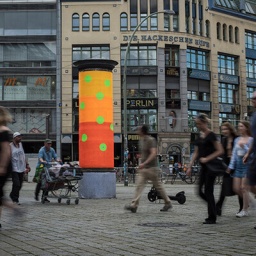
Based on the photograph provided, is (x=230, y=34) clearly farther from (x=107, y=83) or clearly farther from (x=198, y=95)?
(x=107, y=83)

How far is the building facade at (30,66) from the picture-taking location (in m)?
49.4

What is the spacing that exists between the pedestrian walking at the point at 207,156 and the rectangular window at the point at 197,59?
43.2 metres

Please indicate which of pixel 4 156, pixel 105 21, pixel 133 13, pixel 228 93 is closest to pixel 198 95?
pixel 228 93

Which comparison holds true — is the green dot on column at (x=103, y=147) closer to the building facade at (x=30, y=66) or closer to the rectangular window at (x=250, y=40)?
the building facade at (x=30, y=66)

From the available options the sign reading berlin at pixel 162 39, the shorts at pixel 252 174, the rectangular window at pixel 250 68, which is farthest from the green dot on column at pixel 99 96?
the rectangular window at pixel 250 68

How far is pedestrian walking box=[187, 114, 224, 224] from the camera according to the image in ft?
28.3

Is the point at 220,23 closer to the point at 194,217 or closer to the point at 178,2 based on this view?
the point at 178,2

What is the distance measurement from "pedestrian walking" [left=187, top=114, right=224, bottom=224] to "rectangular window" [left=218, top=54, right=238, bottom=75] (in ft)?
151

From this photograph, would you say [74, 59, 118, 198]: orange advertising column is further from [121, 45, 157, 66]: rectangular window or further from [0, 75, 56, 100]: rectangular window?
[0, 75, 56, 100]: rectangular window

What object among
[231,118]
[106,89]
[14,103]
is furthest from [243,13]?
[106,89]

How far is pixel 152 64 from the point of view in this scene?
5012cm

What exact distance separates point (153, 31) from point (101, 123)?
1410 inches

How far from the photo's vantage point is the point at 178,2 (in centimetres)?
5106

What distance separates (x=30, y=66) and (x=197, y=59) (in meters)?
16.6
